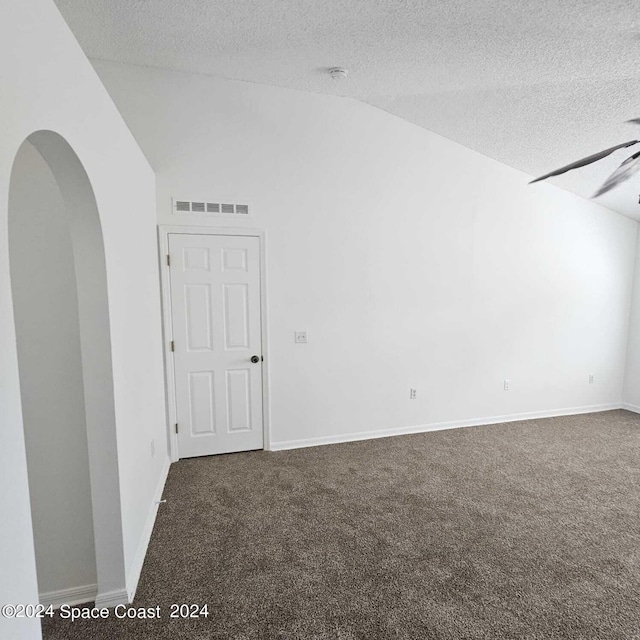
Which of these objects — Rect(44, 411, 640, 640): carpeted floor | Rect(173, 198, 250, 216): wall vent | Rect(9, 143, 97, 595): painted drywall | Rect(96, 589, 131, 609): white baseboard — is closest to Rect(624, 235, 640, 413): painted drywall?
Rect(44, 411, 640, 640): carpeted floor

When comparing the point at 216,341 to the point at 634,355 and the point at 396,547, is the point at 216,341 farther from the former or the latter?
the point at 634,355

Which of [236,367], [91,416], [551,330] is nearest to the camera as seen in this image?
[91,416]

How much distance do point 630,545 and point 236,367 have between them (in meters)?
3.14

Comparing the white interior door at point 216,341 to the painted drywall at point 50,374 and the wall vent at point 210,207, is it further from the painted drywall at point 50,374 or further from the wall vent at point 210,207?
the painted drywall at point 50,374

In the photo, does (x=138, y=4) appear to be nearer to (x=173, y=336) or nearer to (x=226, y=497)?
(x=173, y=336)

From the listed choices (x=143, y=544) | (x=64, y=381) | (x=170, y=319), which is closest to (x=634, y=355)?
(x=170, y=319)

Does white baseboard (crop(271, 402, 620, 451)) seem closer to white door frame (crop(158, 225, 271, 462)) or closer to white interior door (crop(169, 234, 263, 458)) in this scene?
white door frame (crop(158, 225, 271, 462))

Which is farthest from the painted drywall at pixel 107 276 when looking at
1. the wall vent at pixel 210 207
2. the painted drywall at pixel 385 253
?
the painted drywall at pixel 385 253

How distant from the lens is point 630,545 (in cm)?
234

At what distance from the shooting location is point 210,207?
338 cm

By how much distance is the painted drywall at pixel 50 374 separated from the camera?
1791 millimetres

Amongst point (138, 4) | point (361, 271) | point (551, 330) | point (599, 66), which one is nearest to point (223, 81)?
point (138, 4)

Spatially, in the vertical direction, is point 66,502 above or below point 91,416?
below

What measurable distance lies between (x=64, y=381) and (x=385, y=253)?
2.97 m
